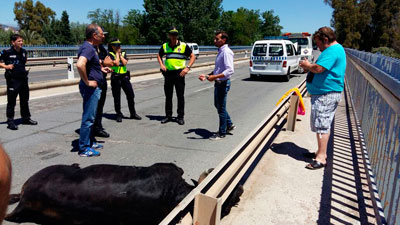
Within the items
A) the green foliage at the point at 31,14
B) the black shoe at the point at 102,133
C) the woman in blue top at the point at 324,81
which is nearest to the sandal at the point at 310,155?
the woman in blue top at the point at 324,81

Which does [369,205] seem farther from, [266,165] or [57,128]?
[57,128]

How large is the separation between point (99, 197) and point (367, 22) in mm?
56278

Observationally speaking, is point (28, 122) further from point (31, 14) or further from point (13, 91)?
point (31, 14)

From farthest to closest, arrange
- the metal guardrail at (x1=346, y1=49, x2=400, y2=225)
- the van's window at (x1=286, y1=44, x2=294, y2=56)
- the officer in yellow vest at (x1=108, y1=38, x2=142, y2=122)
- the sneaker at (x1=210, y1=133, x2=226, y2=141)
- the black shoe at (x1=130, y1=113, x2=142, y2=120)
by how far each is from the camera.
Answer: the van's window at (x1=286, y1=44, x2=294, y2=56) → the black shoe at (x1=130, y1=113, x2=142, y2=120) → the officer in yellow vest at (x1=108, y1=38, x2=142, y2=122) → the sneaker at (x1=210, y1=133, x2=226, y2=141) → the metal guardrail at (x1=346, y1=49, x2=400, y2=225)

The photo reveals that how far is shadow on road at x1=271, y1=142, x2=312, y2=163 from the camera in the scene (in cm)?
520

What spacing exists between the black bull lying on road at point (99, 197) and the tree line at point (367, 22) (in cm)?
5296

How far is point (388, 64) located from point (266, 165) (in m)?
2.17

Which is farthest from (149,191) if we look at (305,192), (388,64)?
(388,64)

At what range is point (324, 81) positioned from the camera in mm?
4473

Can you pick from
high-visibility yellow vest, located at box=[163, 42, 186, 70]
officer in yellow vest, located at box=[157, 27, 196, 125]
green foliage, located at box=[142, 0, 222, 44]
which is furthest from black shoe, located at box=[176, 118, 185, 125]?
green foliage, located at box=[142, 0, 222, 44]

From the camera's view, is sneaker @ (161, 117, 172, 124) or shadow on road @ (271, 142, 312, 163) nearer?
shadow on road @ (271, 142, 312, 163)

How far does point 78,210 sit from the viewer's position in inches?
109

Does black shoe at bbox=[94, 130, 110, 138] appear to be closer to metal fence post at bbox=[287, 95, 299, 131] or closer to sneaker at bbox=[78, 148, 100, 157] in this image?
sneaker at bbox=[78, 148, 100, 157]

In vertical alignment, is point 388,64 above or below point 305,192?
above
